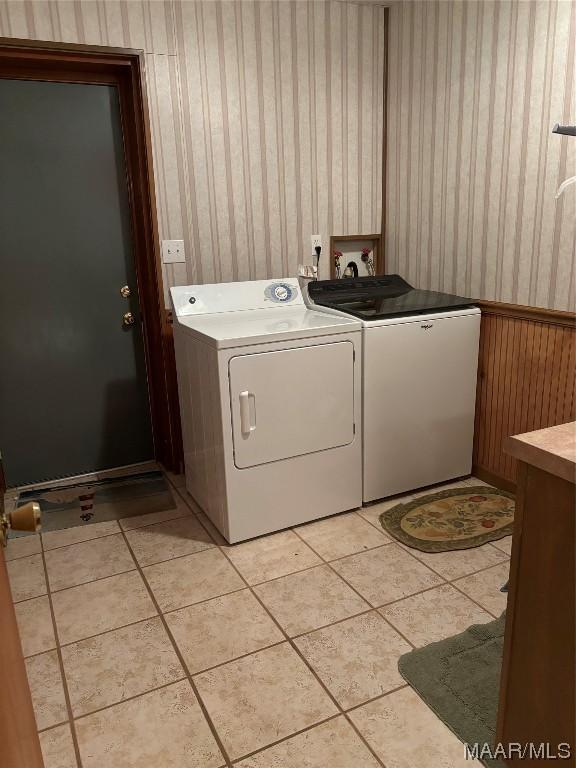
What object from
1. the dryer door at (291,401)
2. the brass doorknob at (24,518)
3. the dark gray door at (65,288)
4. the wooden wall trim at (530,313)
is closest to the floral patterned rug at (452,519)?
the dryer door at (291,401)

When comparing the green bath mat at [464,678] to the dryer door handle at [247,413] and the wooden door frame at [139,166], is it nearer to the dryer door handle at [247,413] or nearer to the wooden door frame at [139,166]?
the dryer door handle at [247,413]

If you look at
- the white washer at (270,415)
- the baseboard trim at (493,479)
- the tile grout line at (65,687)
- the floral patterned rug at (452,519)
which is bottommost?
the tile grout line at (65,687)

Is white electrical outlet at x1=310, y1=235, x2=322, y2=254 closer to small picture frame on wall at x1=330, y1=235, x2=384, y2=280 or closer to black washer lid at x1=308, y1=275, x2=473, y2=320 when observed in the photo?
small picture frame on wall at x1=330, y1=235, x2=384, y2=280

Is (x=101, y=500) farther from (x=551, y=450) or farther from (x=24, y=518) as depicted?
(x=551, y=450)

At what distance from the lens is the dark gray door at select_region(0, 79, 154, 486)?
9.21ft

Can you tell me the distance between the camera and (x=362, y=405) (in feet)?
8.63

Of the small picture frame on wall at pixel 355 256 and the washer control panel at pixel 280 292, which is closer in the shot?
the washer control panel at pixel 280 292

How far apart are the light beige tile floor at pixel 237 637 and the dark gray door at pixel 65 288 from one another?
0.66 m

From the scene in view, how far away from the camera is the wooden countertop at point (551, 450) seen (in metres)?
1.03

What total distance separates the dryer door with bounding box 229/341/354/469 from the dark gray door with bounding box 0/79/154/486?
1.11 metres

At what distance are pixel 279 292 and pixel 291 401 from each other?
81 centimetres

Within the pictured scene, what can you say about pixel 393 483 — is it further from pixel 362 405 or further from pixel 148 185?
pixel 148 185

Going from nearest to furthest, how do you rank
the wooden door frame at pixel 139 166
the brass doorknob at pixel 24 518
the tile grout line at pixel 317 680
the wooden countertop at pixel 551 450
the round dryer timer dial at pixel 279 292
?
the brass doorknob at pixel 24 518 → the wooden countertop at pixel 551 450 → the tile grout line at pixel 317 680 → the wooden door frame at pixel 139 166 → the round dryer timer dial at pixel 279 292

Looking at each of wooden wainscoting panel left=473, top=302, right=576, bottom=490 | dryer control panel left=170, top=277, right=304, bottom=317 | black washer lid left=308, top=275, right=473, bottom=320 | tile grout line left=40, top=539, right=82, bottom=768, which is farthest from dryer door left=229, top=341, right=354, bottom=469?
tile grout line left=40, top=539, right=82, bottom=768
